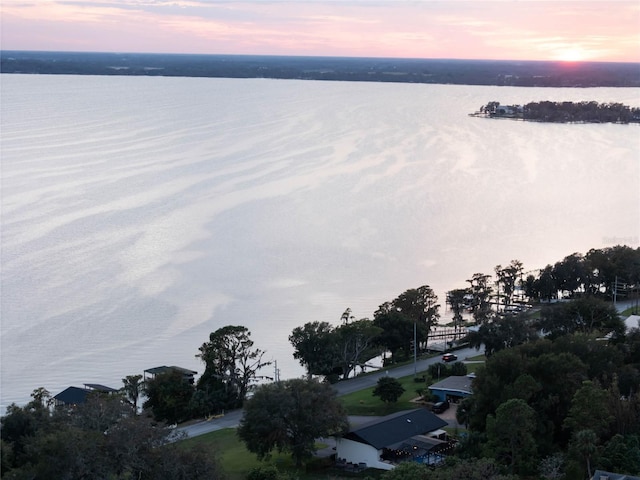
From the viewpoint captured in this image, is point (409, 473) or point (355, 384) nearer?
point (409, 473)

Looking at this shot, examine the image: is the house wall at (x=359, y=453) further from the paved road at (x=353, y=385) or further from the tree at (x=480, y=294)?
the tree at (x=480, y=294)

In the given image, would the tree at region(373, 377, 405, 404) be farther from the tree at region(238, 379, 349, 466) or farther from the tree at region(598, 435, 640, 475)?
the tree at region(598, 435, 640, 475)

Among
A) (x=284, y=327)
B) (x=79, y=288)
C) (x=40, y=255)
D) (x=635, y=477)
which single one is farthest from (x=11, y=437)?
(x=40, y=255)

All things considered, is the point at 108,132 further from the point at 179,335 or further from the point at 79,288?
the point at 179,335

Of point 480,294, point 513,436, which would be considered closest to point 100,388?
point 513,436

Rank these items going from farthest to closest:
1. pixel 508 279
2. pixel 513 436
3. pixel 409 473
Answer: pixel 508 279 < pixel 513 436 < pixel 409 473

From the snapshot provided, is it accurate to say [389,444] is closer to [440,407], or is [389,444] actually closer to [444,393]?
[440,407]

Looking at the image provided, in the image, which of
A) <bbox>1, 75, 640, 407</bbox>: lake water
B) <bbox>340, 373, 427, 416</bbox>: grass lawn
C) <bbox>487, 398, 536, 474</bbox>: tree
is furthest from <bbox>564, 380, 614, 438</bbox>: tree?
<bbox>1, 75, 640, 407</bbox>: lake water

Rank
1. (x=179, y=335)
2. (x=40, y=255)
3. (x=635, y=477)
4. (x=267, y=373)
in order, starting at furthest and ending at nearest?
(x=40, y=255) < (x=179, y=335) < (x=267, y=373) < (x=635, y=477)
